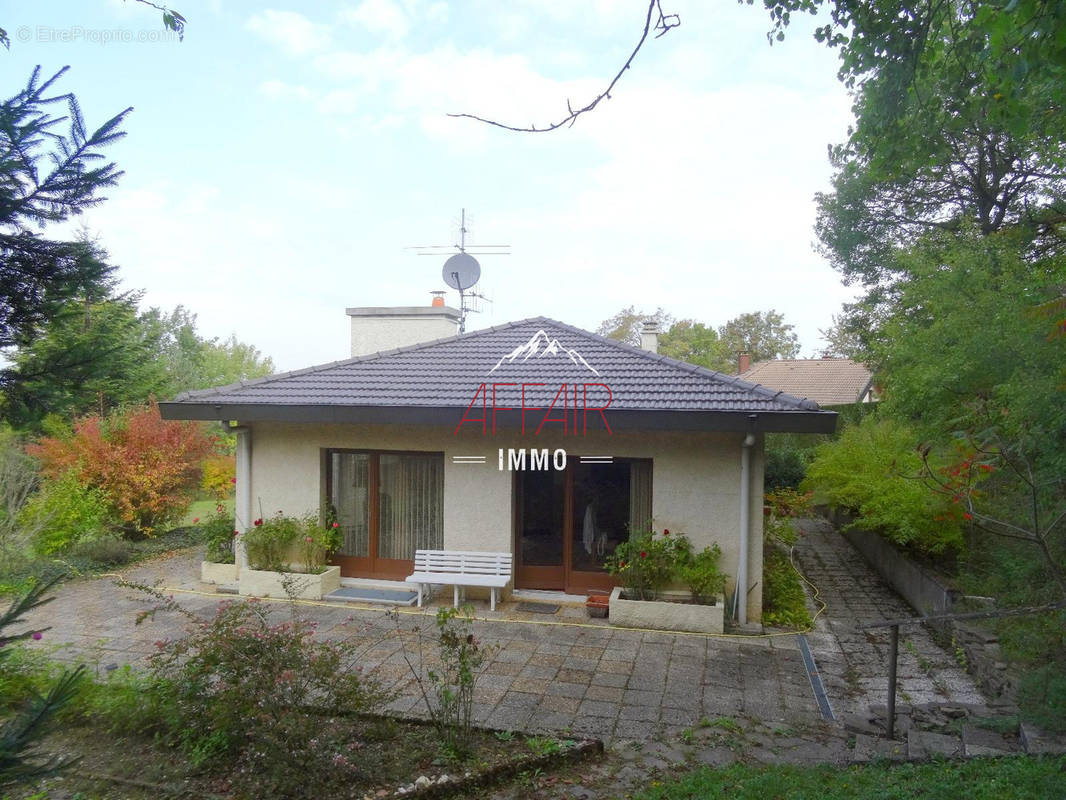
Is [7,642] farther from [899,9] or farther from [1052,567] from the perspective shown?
[899,9]

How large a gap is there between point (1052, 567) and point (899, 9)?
508cm

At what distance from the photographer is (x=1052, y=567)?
471cm

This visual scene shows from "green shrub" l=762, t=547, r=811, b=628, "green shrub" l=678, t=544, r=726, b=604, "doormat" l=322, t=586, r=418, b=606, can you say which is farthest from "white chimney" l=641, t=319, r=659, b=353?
"doormat" l=322, t=586, r=418, b=606

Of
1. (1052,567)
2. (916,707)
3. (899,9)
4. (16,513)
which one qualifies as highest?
(899,9)

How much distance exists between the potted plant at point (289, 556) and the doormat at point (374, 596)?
8.5 inches

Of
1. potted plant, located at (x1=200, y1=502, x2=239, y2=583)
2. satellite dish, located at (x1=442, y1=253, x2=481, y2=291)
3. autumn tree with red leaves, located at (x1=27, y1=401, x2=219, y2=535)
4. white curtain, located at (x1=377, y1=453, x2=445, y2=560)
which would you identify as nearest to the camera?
→ white curtain, located at (x1=377, y1=453, x2=445, y2=560)

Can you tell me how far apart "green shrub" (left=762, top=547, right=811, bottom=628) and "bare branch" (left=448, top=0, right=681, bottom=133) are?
7555mm

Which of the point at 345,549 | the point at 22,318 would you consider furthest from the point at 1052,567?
the point at 345,549

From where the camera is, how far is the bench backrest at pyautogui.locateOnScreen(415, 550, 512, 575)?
32.7ft

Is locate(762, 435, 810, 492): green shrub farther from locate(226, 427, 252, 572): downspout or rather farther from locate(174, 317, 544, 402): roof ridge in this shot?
locate(226, 427, 252, 572): downspout

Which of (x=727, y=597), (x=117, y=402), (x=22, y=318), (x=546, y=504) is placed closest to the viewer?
(x=22, y=318)

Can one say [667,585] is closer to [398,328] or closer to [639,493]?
[639,493]

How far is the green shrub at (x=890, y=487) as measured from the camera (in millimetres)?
9578

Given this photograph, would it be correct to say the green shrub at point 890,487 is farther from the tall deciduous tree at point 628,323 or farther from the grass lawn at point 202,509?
the tall deciduous tree at point 628,323
